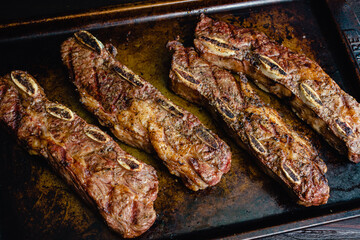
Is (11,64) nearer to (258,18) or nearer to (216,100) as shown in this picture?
(216,100)

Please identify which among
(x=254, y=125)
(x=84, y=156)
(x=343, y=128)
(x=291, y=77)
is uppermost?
(x=291, y=77)

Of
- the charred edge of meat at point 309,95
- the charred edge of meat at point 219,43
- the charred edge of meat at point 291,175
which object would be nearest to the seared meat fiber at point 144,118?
the charred edge of meat at point 291,175

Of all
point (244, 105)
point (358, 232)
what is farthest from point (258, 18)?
point (358, 232)

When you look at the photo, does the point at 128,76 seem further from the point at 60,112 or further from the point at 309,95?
the point at 309,95

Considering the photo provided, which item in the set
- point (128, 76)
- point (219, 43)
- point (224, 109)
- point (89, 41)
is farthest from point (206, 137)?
point (89, 41)

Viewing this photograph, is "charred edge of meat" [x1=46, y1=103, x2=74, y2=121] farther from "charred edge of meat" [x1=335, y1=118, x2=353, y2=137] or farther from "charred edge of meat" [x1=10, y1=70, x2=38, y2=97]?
"charred edge of meat" [x1=335, y1=118, x2=353, y2=137]

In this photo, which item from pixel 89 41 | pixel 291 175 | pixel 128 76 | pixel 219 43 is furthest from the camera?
pixel 219 43

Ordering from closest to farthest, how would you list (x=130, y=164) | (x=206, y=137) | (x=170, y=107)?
(x=130, y=164)
(x=206, y=137)
(x=170, y=107)
